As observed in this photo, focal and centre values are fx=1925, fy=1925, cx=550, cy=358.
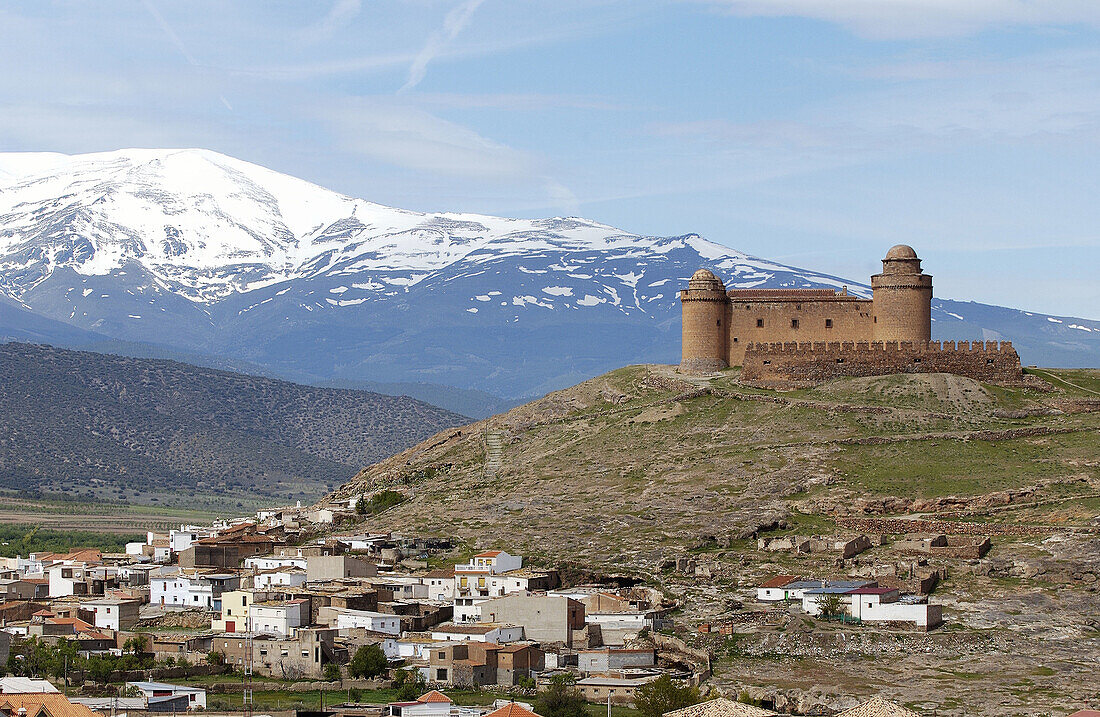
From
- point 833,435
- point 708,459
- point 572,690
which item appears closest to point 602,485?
point 708,459

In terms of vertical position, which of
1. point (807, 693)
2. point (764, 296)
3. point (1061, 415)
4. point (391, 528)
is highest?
point (764, 296)

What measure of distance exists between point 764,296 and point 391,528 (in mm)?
23466

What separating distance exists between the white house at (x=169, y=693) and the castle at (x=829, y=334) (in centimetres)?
4418

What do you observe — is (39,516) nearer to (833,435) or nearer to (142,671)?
(833,435)

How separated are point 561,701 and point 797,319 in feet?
148

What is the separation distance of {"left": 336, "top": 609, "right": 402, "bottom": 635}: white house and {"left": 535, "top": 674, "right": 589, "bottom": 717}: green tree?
10.7m

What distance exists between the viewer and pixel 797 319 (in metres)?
99.1

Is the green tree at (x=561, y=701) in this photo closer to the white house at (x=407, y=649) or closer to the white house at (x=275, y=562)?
the white house at (x=407, y=649)

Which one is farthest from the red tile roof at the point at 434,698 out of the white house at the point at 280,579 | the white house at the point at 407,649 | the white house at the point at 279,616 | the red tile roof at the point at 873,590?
the white house at the point at 280,579

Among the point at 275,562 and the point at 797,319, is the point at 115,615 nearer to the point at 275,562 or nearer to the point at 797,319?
the point at 275,562

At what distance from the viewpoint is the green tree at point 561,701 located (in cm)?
5612

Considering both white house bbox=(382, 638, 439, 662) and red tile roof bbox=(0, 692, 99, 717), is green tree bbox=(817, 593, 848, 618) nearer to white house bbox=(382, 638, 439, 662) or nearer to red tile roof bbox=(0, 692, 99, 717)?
white house bbox=(382, 638, 439, 662)

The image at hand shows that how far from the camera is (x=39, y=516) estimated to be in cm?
15250

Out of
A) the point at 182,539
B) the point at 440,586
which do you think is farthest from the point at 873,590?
the point at 182,539
